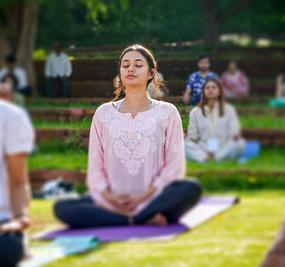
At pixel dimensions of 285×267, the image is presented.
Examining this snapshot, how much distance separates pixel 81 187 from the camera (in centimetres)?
1655

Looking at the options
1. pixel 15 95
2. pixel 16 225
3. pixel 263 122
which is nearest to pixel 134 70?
pixel 16 225

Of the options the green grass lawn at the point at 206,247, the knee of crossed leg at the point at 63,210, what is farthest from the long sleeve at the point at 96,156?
the knee of crossed leg at the point at 63,210

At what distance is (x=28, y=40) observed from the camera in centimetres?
2097

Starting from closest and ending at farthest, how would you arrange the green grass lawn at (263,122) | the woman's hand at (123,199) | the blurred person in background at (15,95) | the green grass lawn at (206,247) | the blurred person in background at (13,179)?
the woman's hand at (123,199) < the blurred person in background at (13,179) < the green grass lawn at (206,247) < the blurred person in background at (15,95) < the green grass lawn at (263,122)

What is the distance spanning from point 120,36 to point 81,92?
73 millimetres

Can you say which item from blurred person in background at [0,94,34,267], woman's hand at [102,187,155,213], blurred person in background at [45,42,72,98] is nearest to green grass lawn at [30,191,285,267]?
blurred person in background at [0,94,34,267]

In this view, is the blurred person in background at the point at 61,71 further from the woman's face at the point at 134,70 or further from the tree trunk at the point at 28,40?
the tree trunk at the point at 28,40

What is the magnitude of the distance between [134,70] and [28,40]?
1982 centimetres

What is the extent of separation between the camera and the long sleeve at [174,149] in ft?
4.25

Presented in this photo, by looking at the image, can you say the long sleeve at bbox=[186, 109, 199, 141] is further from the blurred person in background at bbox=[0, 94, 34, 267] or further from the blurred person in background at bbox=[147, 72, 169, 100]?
the blurred person in background at bbox=[0, 94, 34, 267]

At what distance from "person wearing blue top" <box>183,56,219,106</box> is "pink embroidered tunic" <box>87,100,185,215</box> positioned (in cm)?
7

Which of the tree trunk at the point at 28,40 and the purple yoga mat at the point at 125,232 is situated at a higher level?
the tree trunk at the point at 28,40

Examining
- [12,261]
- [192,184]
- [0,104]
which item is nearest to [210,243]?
[192,184]

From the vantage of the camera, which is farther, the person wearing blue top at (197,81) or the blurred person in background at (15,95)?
the blurred person in background at (15,95)
